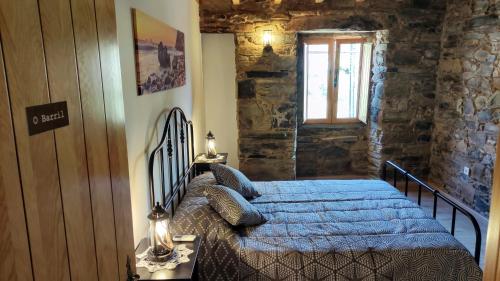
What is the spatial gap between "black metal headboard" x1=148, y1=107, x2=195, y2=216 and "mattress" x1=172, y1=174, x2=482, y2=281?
172 mm

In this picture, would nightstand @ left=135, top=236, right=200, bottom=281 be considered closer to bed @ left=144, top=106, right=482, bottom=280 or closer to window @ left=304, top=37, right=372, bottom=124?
bed @ left=144, top=106, right=482, bottom=280

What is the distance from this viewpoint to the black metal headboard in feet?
8.07

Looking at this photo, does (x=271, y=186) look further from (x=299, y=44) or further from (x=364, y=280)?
(x=299, y=44)

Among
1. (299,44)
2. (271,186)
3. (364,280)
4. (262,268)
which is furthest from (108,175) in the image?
(299,44)

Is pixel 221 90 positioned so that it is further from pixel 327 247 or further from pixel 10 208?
pixel 10 208

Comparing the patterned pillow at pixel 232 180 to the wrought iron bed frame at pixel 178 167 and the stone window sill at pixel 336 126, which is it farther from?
the stone window sill at pixel 336 126

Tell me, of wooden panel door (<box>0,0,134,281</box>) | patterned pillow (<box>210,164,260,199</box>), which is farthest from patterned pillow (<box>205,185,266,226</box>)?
wooden panel door (<box>0,0,134,281</box>)

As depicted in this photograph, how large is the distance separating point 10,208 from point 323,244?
1926 millimetres

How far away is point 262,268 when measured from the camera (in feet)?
7.13

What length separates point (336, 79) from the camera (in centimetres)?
516

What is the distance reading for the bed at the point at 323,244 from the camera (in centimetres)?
217

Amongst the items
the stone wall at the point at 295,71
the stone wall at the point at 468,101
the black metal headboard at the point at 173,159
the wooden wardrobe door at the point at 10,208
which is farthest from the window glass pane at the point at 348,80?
the wooden wardrobe door at the point at 10,208

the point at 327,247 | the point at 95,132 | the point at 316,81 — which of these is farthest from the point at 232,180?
the point at 316,81

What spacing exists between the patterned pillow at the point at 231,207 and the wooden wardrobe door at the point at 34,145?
159 cm
